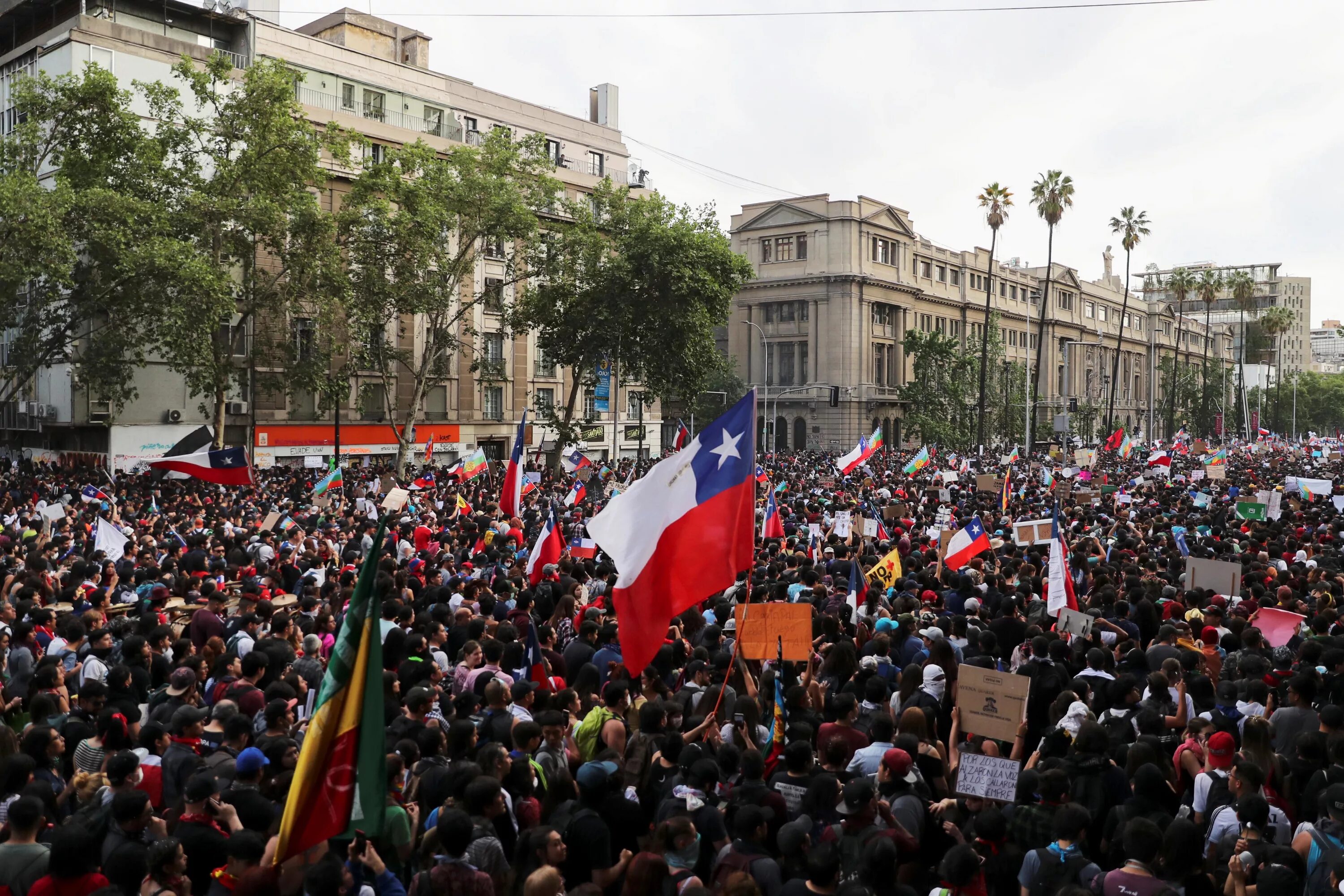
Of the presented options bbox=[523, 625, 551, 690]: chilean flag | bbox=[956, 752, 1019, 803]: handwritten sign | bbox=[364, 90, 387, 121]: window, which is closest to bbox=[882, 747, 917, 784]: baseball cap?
bbox=[956, 752, 1019, 803]: handwritten sign

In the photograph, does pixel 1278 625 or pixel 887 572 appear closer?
pixel 1278 625

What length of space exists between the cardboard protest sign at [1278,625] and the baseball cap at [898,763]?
18.4ft

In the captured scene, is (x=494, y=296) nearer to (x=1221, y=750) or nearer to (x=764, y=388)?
(x=764, y=388)

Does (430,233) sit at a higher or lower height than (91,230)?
higher

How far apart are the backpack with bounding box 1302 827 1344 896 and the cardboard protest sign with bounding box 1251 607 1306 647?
5035mm

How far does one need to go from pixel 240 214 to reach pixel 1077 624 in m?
30.5

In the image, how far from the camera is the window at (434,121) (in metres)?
50.8

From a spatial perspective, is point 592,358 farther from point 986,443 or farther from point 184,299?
point 986,443

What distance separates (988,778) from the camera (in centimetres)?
598

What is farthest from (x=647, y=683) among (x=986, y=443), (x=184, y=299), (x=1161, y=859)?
(x=986, y=443)

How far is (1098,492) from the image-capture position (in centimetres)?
2758

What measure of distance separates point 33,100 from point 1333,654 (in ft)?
115

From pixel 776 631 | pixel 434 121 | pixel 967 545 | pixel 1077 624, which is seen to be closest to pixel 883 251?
pixel 434 121

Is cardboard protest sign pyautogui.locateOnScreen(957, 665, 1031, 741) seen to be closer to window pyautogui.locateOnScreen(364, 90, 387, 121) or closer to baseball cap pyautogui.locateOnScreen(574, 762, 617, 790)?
baseball cap pyautogui.locateOnScreen(574, 762, 617, 790)
